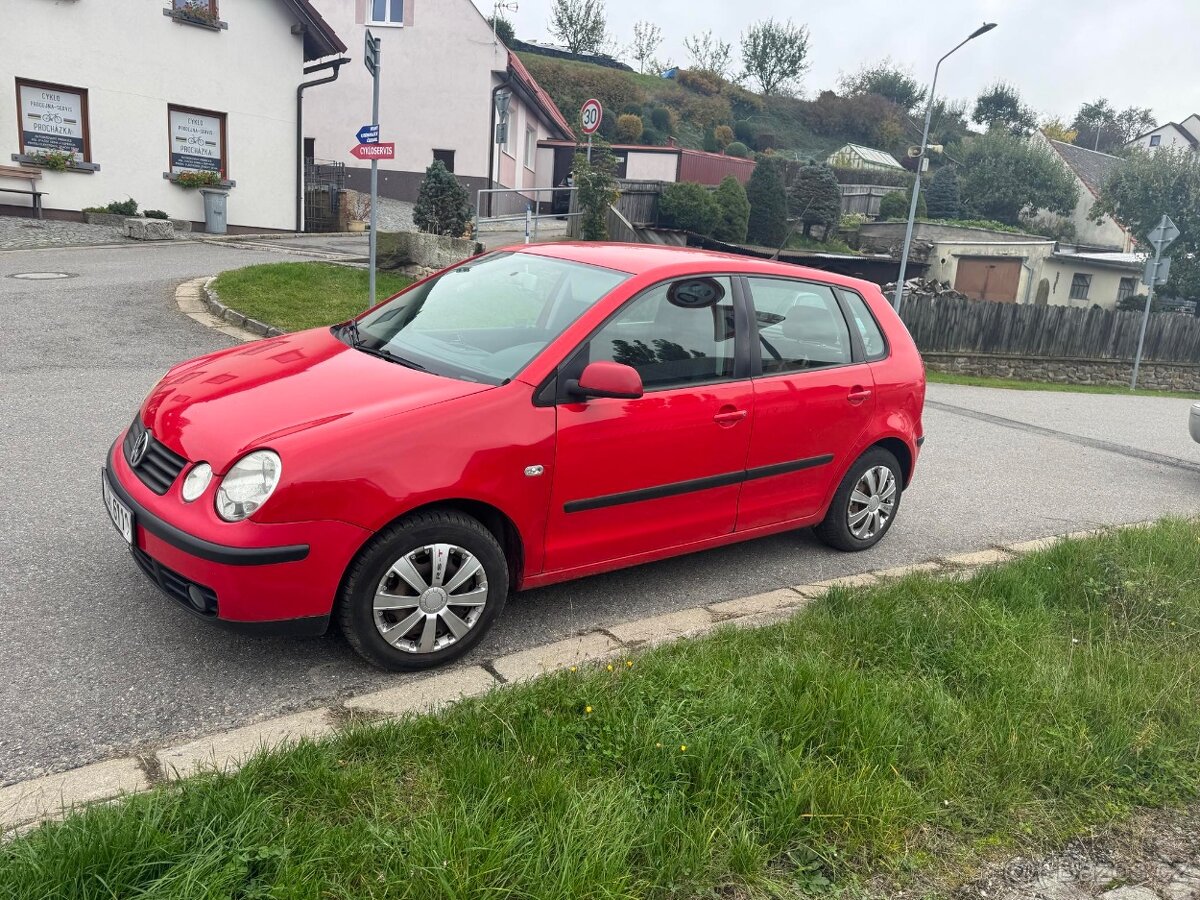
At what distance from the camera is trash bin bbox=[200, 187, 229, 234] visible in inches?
858

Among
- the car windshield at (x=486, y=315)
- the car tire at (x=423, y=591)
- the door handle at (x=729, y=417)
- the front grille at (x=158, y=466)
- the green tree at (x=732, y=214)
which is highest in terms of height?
the green tree at (x=732, y=214)

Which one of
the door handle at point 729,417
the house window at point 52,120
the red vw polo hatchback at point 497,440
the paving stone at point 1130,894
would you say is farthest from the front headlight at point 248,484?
the house window at point 52,120

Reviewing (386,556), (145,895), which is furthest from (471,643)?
(145,895)

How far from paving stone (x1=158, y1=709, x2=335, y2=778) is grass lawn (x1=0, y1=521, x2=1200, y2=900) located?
0.22 meters

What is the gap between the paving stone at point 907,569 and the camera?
535 cm

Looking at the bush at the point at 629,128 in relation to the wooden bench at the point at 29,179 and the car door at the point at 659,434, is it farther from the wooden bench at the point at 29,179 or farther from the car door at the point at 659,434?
the car door at the point at 659,434

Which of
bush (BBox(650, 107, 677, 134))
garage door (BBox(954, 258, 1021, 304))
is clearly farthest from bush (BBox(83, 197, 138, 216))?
bush (BBox(650, 107, 677, 134))

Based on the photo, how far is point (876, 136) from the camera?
74.0 meters

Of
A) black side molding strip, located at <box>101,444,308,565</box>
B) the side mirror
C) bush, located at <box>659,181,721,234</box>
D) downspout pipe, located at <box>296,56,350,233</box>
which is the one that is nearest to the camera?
black side molding strip, located at <box>101,444,308,565</box>

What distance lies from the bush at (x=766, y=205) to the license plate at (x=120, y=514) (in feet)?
118

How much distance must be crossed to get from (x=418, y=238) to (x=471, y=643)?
12674mm

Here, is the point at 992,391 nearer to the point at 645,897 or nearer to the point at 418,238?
the point at 418,238

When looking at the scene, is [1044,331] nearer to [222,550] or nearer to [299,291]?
[299,291]

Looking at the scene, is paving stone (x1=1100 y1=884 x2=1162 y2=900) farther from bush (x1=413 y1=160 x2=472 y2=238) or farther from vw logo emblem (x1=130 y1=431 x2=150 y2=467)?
bush (x1=413 y1=160 x2=472 y2=238)
